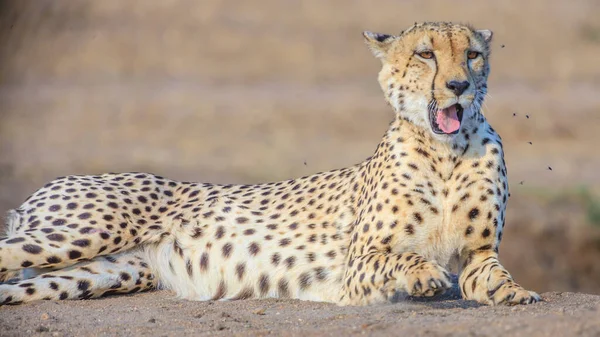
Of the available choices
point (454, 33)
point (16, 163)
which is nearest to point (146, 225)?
point (454, 33)

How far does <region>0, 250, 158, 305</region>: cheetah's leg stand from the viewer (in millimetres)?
5348

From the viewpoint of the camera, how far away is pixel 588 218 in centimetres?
1043

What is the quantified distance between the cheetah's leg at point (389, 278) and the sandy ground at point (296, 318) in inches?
3.3

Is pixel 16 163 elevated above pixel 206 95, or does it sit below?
below

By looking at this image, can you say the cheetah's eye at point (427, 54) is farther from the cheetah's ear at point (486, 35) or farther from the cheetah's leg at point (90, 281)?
the cheetah's leg at point (90, 281)

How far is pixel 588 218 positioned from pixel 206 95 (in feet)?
20.4

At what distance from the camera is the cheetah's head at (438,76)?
16.3ft

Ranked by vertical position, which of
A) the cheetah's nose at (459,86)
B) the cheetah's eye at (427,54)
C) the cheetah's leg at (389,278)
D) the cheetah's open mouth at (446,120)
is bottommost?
the cheetah's leg at (389,278)

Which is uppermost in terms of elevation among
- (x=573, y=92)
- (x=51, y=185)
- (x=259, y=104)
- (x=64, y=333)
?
(x=573, y=92)

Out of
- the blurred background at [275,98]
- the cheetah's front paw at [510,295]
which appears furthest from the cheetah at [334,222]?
the blurred background at [275,98]

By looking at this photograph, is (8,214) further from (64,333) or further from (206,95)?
(206,95)

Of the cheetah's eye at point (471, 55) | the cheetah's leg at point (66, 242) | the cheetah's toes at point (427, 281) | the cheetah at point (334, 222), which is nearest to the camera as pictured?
the cheetah's toes at point (427, 281)

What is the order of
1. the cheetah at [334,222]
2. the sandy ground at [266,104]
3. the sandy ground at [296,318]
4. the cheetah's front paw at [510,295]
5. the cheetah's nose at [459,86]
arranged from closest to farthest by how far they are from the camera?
1. the sandy ground at [296,318]
2. the cheetah's front paw at [510,295]
3. the cheetah's nose at [459,86]
4. the cheetah at [334,222]
5. the sandy ground at [266,104]

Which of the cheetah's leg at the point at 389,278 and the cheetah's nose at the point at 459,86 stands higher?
the cheetah's nose at the point at 459,86
